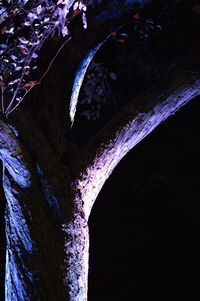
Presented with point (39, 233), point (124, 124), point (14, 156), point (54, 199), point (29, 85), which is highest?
point (29, 85)

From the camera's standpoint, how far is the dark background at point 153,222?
8.96 meters

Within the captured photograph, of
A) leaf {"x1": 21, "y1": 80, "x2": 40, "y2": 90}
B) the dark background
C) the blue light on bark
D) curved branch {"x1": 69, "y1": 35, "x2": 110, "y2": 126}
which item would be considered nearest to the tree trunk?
the blue light on bark

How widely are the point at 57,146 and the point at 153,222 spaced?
6.74 m

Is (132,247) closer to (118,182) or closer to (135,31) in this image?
(118,182)

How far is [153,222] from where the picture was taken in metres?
9.52

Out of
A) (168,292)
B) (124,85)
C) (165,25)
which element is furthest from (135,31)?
(168,292)

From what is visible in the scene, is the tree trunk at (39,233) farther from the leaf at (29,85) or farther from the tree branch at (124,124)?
the leaf at (29,85)

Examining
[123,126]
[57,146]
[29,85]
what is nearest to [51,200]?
[57,146]

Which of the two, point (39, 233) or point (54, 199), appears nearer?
point (39, 233)

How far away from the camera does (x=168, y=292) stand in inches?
347

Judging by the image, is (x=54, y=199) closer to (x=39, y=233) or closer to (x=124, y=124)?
(x=39, y=233)

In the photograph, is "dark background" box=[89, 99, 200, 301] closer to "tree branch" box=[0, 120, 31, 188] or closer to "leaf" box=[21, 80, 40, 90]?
"leaf" box=[21, 80, 40, 90]

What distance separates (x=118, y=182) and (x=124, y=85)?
327 centimetres

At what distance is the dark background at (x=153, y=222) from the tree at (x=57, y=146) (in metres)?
6.01
